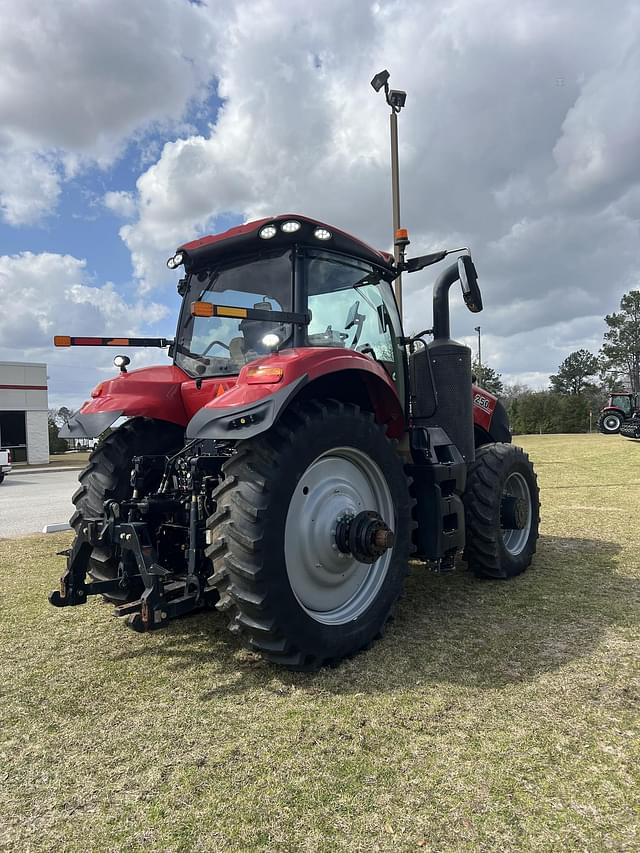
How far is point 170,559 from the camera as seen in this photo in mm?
3529

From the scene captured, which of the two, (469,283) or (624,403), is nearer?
(469,283)

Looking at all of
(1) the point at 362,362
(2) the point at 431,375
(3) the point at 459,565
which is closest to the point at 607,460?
(3) the point at 459,565

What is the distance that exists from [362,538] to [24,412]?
1179 inches

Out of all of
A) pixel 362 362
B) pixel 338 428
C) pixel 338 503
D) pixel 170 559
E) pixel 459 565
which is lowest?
pixel 459 565

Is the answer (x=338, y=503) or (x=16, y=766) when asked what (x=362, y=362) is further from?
(x=16, y=766)


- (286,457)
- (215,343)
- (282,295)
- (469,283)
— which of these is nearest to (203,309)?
(286,457)

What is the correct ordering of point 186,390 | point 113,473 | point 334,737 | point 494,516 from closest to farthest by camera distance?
point 334,737, point 113,473, point 186,390, point 494,516

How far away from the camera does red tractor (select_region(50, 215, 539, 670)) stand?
2719 millimetres

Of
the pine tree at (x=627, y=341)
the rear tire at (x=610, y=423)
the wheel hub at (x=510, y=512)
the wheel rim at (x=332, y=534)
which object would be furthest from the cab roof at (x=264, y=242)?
the pine tree at (x=627, y=341)

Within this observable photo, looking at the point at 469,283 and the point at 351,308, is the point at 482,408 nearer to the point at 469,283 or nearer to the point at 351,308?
the point at 469,283

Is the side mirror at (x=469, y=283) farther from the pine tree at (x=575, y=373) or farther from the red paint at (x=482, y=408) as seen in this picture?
the pine tree at (x=575, y=373)

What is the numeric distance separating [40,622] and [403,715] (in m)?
2.61

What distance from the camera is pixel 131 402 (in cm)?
351

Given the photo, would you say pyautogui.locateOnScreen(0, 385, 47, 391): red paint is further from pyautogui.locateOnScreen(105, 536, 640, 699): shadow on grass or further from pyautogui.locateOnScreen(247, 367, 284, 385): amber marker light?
pyautogui.locateOnScreen(247, 367, 284, 385): amber marker light
